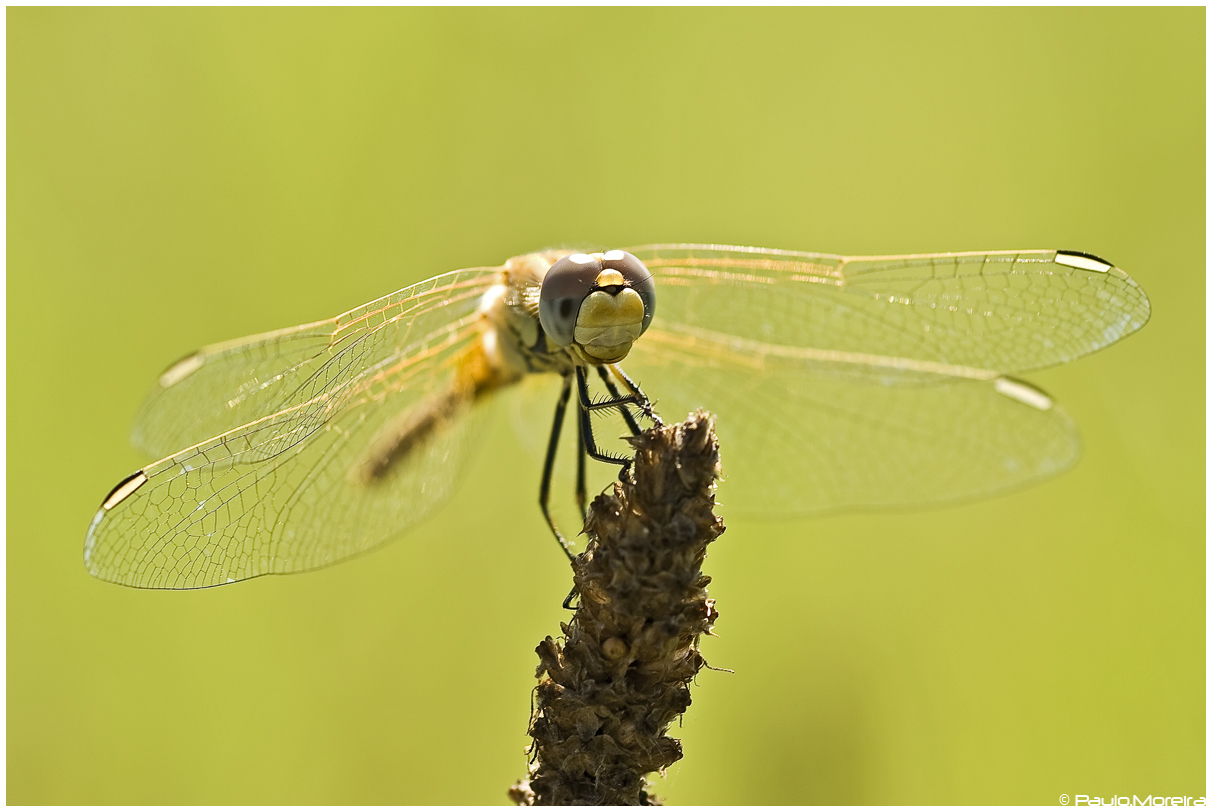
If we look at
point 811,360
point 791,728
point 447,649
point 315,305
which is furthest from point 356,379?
point 791,728

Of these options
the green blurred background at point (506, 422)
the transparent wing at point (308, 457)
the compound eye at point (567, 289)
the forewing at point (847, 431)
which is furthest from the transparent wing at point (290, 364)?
the forewing at point (847, 431)

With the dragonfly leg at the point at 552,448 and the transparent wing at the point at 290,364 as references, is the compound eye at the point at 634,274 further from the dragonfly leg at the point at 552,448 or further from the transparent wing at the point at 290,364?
the dragonfly leg at the point at 552,448

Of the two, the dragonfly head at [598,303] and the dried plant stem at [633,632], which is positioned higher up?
the dragonfly head at [598,303]

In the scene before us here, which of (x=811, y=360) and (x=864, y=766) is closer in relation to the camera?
(x=864, y=766)

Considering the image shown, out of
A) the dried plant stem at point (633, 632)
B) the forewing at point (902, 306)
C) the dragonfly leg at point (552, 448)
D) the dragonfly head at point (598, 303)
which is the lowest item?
the dried plant stem at point (633, 632)

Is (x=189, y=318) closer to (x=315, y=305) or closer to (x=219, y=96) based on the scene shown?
(x=315, y=305)

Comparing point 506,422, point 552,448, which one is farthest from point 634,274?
point 506,422
